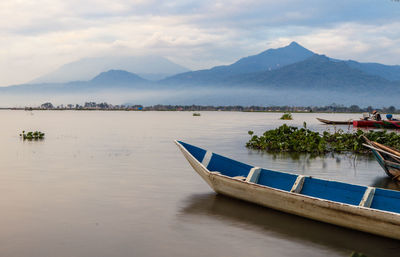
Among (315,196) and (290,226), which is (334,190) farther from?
(290,226)

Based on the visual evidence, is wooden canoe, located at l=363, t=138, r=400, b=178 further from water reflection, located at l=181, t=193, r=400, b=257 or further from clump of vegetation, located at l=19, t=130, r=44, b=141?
clump of vegetation, located at l=19, t=130, r=44, b=141

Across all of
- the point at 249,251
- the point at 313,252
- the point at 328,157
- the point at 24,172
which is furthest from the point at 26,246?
the point at 328,157

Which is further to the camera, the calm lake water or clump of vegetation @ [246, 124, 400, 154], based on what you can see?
clump of vegetation @ [246, 124, 400, 154]

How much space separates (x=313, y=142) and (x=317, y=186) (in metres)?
16.0

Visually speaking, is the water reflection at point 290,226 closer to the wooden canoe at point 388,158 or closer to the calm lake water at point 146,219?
the calm lake water at point 146,219

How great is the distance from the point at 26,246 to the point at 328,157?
67.2 feet

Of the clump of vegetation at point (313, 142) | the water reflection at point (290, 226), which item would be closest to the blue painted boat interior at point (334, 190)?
the water reflection at point (290, 226)

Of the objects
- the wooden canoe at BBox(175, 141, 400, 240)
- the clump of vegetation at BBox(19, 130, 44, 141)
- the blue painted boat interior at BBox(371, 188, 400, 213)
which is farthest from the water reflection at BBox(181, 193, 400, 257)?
the clump of vegetation at BBox(19, 130, 44, 141)

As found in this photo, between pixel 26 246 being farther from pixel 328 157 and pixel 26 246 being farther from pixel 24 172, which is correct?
pixel 328 157

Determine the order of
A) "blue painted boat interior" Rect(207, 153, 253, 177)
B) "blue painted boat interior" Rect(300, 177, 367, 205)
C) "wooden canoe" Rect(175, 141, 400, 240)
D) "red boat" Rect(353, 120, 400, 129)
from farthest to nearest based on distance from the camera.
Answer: "red boat" Rect(353, 120, 400, 129) < "blue painted boat interior" Rect(207, 153, 253, 177) < "blue painted boat interior" Rect(300, 177, 367, 205) < "wooden canoe" Rect(175, 141, 400, 240)

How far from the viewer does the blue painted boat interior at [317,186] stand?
11461 millimetres

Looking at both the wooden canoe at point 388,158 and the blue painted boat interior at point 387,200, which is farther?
the wooden canoe at point 388,158

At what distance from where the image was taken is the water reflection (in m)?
10.5

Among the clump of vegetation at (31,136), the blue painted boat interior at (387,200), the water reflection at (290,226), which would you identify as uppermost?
the blue painted boat interior at (387,200)
